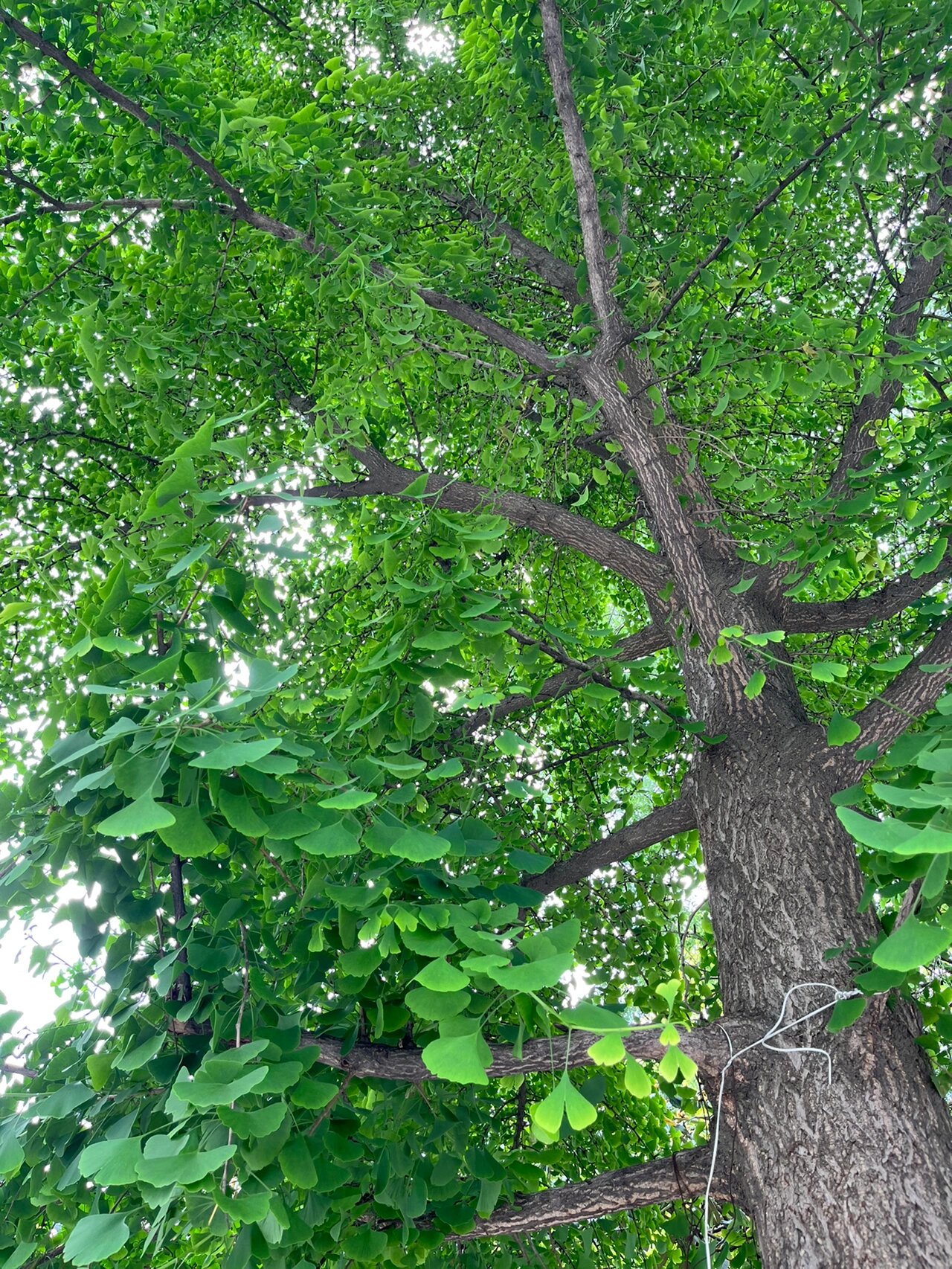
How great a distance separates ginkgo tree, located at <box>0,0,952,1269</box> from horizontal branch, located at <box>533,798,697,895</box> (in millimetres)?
21

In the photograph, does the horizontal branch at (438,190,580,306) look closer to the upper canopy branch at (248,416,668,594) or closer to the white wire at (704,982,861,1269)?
the upper canopy branch at (248,416,668,594)

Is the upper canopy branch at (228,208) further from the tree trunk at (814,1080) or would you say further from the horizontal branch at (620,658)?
the tree trunk at (814,1080)

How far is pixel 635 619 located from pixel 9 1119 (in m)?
4.27

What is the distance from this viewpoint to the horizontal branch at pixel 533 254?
4070 millimetres

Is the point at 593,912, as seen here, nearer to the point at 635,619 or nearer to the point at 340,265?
the point at 635,619

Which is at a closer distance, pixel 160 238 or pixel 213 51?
pixel 160 238

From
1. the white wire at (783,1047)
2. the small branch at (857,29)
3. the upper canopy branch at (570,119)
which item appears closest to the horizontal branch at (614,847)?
the white wire at (783,1047)

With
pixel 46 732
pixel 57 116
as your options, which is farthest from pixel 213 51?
pixel 46 732

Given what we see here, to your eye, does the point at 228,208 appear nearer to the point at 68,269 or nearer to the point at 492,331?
the point at 68,269

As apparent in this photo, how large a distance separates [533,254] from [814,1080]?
379cm

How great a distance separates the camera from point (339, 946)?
1.80 meters

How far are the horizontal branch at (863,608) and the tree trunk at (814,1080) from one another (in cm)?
67

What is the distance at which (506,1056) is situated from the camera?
6.08 feet

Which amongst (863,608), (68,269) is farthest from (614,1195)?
(68,269)
